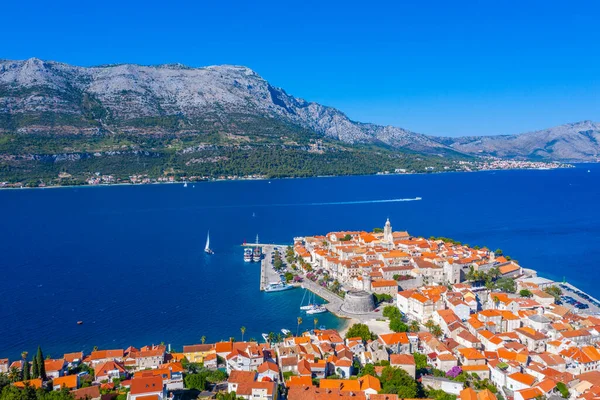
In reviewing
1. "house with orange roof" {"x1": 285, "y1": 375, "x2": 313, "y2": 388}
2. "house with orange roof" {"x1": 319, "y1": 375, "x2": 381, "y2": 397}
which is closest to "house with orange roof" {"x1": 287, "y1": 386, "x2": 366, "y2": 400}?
"house with orange roof" {"x1": 319, "y1": 375, "x2": 381, "y2": 397}

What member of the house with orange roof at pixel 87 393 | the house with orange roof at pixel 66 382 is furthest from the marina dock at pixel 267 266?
the house with orange roof at pixel 87 393

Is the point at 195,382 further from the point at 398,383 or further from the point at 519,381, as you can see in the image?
the point at 519,381

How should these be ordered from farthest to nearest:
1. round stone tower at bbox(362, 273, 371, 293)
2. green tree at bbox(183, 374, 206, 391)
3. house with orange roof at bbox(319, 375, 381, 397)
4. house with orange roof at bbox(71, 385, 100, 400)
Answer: round stone tower at bbox(362, 273, 371, 293) → green tree at bbox(183, 374, 206, 391) → house with orange roof at bbox(319, 375, 381, 397) → house with orange roof at bbox(71, 385, 100, 400)

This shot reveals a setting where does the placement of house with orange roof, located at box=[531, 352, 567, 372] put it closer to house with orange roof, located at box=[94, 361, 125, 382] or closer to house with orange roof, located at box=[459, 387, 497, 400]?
house with orange roof, located at box=[459, 387, 497, 400]

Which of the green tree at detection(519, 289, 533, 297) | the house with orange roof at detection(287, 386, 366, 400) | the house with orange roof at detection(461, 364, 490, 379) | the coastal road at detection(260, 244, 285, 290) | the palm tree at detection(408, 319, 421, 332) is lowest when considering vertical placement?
the house with orange roof at detection(461, 364, 490, 379)

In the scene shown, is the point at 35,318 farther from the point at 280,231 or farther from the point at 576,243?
the point at 576,243

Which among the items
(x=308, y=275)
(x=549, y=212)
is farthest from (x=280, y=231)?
(x=549, y=212)

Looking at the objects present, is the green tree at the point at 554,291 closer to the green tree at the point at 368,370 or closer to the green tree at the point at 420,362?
the green tree at the point at 420,362
